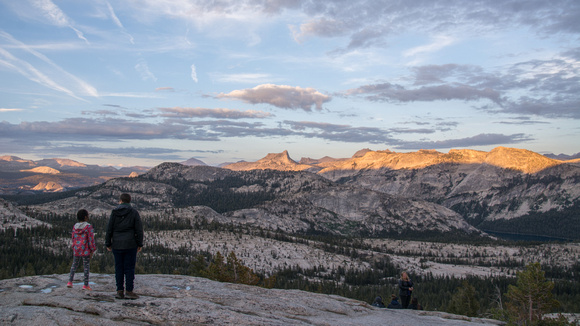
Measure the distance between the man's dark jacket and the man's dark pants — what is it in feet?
1.40

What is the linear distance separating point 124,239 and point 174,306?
4650mm

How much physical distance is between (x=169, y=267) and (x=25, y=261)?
56823mm

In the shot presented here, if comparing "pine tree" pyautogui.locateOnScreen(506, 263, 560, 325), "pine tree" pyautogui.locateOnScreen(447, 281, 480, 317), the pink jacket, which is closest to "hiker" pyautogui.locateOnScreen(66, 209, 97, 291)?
the pink jacket

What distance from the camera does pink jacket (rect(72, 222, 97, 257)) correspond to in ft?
72.4

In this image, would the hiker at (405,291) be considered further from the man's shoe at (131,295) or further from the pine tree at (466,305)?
the pine tree at (466,305)

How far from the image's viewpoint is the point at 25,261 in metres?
154

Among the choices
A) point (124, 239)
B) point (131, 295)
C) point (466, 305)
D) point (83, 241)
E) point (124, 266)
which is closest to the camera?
point (124, 239)

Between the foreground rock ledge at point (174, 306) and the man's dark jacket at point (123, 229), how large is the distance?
3040 millimetres

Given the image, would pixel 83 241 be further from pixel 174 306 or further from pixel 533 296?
pixel 533 296

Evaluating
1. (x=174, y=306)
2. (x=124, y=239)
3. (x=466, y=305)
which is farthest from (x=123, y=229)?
(x=466, y=305)

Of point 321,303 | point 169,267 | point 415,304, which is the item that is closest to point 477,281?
point 169,267

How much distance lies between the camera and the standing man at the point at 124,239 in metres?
20.9

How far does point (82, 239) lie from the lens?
22234mm

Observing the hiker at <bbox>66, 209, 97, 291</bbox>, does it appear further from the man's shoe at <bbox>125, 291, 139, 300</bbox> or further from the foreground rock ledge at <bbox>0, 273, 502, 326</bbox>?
the man's shoe at <bbox>125, 291, 139, 300</bbox>
